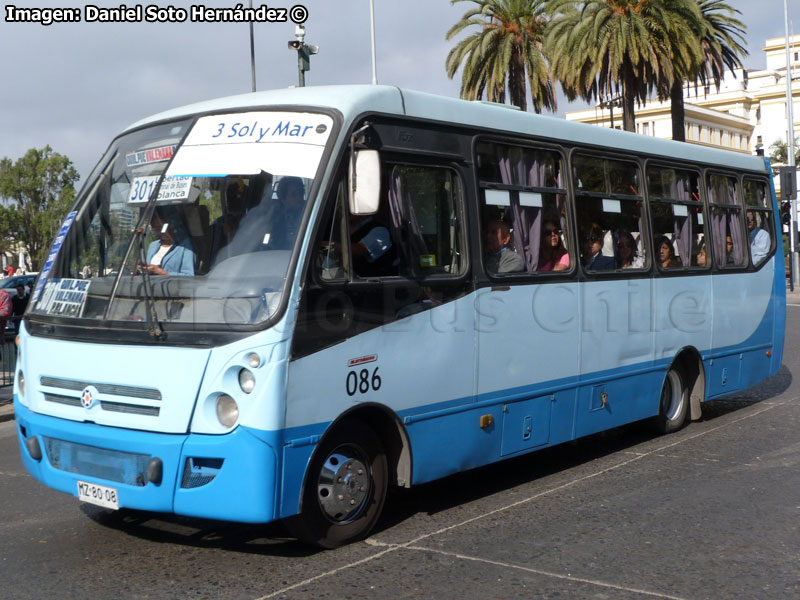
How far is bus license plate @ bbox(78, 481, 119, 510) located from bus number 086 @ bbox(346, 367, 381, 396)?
4.59ft

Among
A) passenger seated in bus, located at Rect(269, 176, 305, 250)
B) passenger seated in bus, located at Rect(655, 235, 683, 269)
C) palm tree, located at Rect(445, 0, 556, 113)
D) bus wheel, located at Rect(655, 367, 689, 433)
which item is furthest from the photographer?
palm tree, located at Rect(445, 0, 556, 113)

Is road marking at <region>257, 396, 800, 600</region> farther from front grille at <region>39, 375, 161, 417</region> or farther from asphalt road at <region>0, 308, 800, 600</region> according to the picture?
front grille at <region>39, 375, 161, 417</region>

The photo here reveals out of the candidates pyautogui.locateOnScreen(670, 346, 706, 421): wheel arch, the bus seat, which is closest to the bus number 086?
the bus seat

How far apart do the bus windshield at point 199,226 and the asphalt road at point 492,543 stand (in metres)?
1.38

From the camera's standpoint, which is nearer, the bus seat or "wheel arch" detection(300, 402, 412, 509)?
the bus seat

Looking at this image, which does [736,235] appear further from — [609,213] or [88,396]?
[88,396]

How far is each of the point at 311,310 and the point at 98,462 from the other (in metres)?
1.46

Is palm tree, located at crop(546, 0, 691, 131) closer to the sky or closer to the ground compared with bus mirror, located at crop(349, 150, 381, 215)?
closer to the sky

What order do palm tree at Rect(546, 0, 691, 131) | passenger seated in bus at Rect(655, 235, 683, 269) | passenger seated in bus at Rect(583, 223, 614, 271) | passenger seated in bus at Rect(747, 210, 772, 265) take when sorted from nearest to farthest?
passenger seated in bus at Rect(583, 223, 614, 271) → passenger seated in bus at Rect(655, 235, 683, 269) → passenger seated in bus at Rect(747, 210, 772, 265) → palm tree at Rect(546, 0, 691, 131)

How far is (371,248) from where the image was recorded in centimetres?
599

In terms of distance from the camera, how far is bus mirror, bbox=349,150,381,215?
5.72 meters

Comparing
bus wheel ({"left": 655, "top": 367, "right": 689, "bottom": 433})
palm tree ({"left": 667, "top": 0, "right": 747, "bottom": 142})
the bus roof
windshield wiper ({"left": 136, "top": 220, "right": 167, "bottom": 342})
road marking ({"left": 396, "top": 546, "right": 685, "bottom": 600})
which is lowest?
road marking ({"left": 396, "top": 546, "right": 685, "bottom": 600})

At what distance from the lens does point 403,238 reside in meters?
6.27

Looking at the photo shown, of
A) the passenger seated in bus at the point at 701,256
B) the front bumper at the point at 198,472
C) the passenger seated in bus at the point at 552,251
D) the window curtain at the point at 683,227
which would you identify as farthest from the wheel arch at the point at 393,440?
the passenger seated in bus at the point at 701,256
